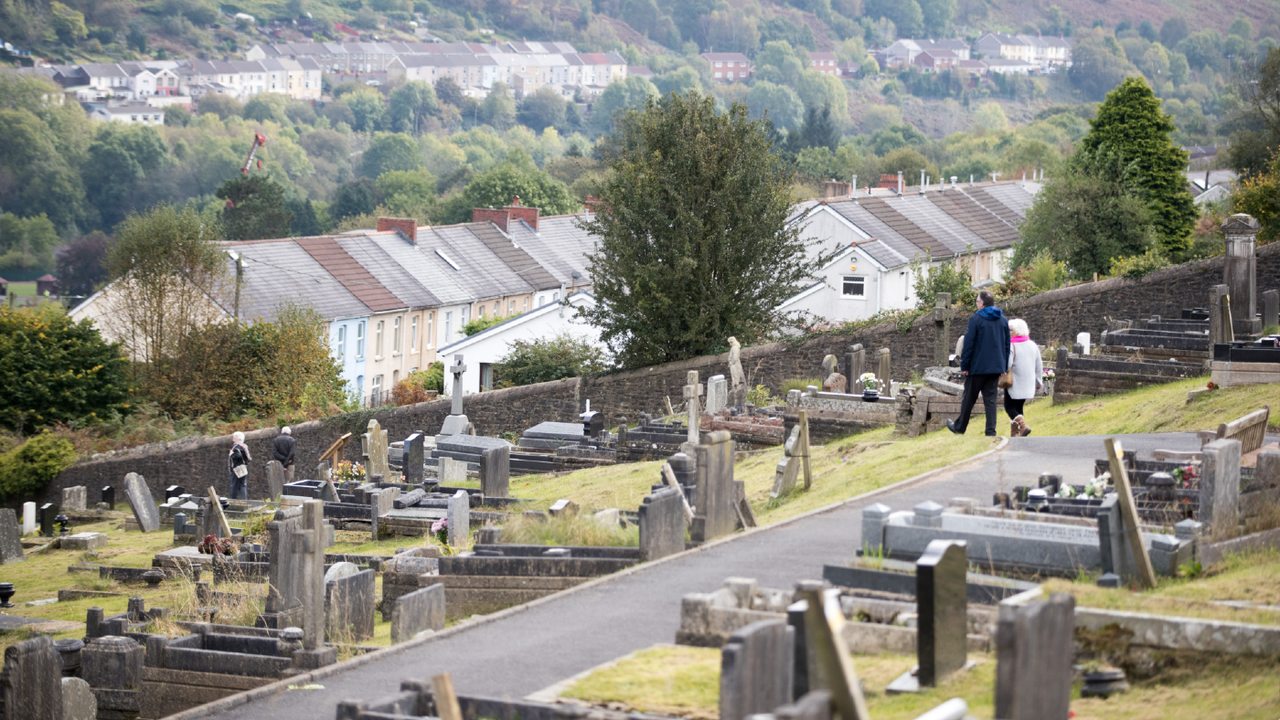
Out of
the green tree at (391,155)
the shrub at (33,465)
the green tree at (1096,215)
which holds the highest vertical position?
the green tree at (391,155)

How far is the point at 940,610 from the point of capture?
728cm

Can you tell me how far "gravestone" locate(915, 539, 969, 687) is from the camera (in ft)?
23.8

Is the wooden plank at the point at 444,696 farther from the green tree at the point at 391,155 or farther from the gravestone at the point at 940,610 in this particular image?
the green tree at the point at 391,155

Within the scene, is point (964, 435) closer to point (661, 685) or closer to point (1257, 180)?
point (661, 685)

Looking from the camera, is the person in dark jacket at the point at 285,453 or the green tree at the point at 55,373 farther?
the green tree at the point at 55,373

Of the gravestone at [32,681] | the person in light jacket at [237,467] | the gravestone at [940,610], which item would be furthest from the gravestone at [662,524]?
the person in light jacket at [237,467]

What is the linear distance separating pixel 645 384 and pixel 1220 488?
23283mm

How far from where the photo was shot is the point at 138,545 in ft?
78.1

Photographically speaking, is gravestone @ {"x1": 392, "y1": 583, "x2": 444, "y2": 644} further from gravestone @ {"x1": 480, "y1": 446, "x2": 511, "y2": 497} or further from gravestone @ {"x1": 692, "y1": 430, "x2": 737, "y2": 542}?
gravestone @ {"x1": 480, "y1": 446, "x2": 511, "y2": 497}

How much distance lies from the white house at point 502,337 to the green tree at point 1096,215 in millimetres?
14994

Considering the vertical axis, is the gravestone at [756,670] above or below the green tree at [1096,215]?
below

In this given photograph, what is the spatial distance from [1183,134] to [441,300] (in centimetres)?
13859

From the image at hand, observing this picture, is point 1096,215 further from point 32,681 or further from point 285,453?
point 32,681

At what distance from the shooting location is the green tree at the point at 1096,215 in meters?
39.2
